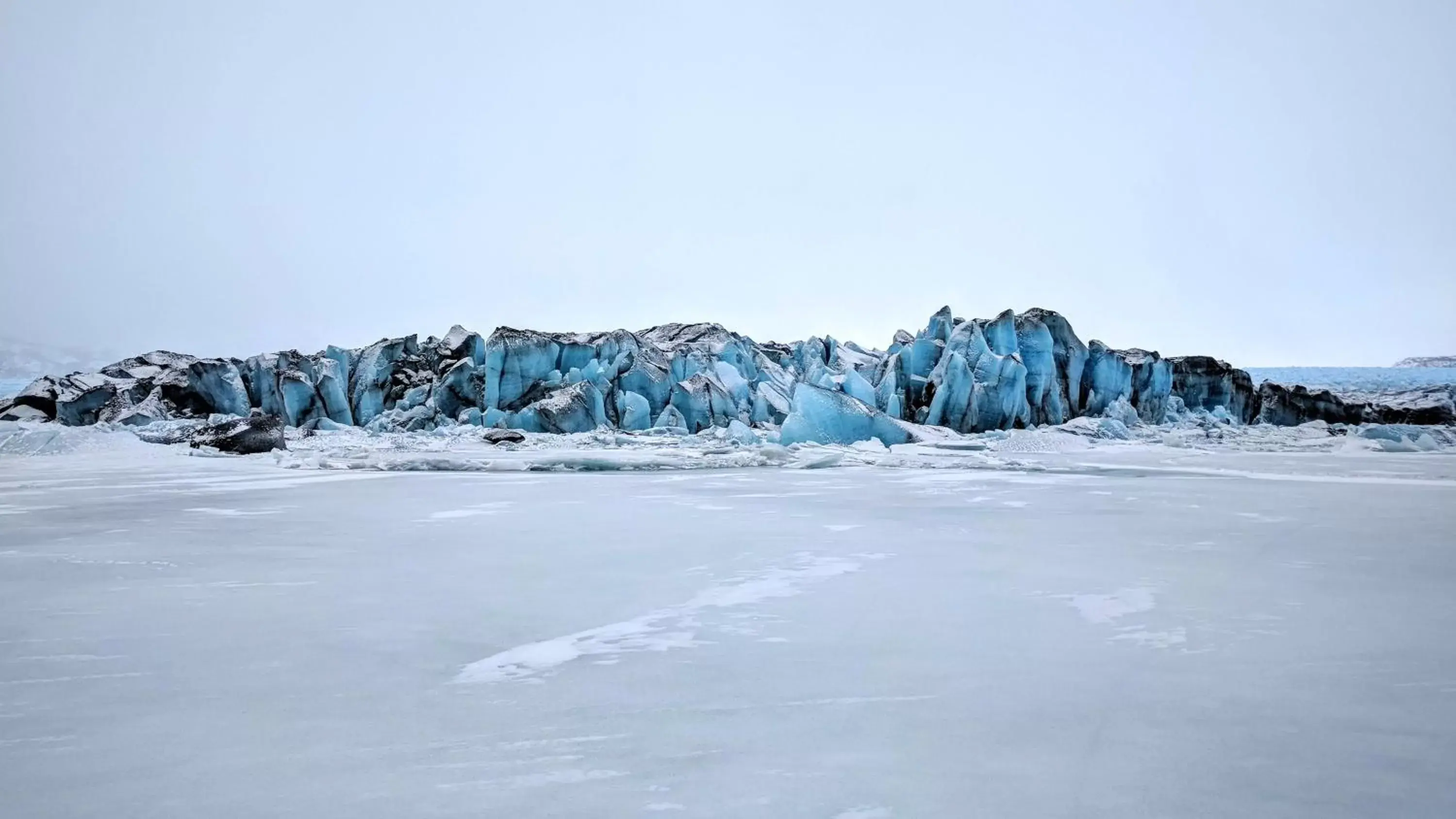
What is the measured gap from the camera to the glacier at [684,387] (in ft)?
56.7

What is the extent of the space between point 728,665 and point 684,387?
1590 cm

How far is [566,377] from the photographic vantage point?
19.4 metres

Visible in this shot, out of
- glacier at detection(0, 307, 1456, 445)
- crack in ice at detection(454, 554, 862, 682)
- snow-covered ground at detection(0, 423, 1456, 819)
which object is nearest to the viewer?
snow-covered ground at detection(0, 423, 1456, 819)

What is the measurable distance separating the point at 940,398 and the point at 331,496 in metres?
13.1

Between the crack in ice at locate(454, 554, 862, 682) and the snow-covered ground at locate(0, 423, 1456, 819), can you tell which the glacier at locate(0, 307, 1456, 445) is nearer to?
the snow-covered ground at locate(0, 423, 1456, 819)

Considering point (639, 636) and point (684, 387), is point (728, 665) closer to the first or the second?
point (639, 636)

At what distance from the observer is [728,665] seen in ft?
6.32

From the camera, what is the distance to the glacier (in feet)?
56.7

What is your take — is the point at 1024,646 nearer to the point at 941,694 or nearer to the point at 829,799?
the point at 941,694

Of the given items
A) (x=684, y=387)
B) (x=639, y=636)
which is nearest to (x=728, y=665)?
(x=639, y=636)

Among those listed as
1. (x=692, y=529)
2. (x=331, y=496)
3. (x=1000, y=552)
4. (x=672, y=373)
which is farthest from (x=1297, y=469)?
(x=672, y=373)

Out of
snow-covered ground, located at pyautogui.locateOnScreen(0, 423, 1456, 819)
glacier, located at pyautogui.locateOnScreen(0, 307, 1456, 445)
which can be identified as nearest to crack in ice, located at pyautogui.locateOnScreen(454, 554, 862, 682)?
snow-covered ground, located at pyautogui.locateOnScreen(0, 423, 1456, 819)

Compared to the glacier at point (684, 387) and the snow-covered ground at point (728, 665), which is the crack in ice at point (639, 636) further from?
the glacier at point (684, 387)

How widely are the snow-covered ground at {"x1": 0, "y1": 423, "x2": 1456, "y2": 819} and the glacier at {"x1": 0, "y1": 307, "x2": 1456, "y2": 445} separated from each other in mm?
12436
